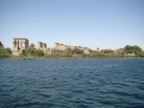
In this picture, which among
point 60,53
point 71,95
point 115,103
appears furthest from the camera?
point 60,53

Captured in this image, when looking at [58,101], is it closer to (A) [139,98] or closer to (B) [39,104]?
(B) [39,104]

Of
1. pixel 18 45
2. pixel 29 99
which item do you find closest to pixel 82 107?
pixel 29 99

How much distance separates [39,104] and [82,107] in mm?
3350

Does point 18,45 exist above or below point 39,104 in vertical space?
above

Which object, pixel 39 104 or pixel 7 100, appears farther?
pixel 7 100

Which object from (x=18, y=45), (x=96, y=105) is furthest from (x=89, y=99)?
(x=18, y=45)

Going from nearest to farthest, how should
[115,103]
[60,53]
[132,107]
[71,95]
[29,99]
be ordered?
[132,107], [115,103], [29,99], [71,95], [60,53]

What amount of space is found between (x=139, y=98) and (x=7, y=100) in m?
11.2

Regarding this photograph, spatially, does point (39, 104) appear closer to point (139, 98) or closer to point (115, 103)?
point (115, 103)

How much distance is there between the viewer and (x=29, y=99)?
17547mm

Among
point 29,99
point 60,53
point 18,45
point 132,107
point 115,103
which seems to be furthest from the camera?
point 60,53

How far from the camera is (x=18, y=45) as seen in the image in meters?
186

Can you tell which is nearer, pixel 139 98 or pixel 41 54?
pixel 139 98

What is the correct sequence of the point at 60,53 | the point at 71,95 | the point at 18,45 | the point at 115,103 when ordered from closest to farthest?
the point at 115,103 < the point at 71,95 < the point at 18,45 < the point at 60,53
